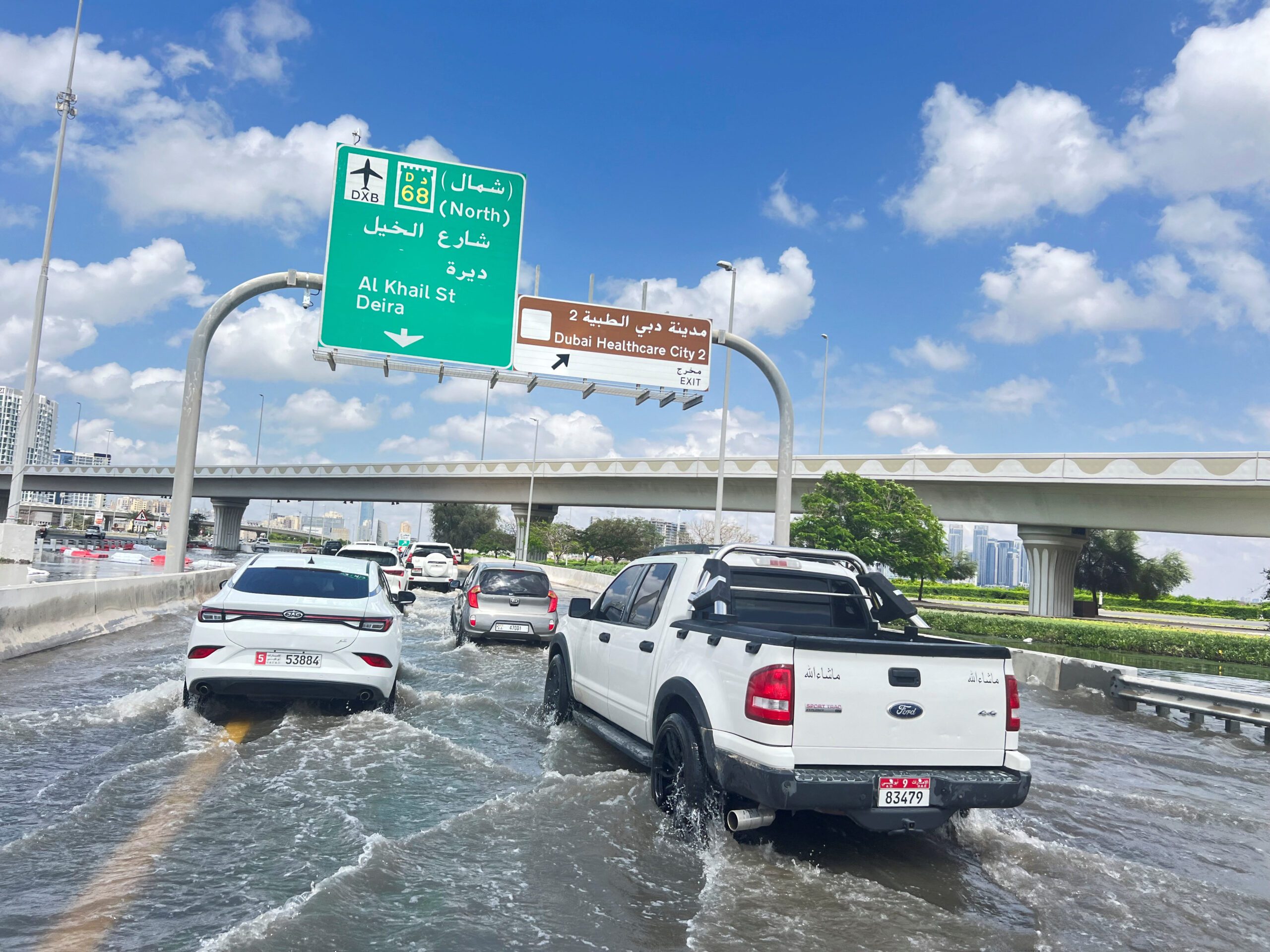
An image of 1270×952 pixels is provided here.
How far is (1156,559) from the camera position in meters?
65.9

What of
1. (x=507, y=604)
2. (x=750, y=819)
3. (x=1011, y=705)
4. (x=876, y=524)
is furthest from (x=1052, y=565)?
(x=750, y=819)

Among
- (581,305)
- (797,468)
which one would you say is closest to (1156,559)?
(797,468)

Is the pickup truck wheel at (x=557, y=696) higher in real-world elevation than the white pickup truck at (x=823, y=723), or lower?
lower

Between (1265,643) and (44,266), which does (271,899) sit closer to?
(44,266)

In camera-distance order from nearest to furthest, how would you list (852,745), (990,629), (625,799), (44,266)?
(852,745) → (625,799) → (44,266) → (990,629)

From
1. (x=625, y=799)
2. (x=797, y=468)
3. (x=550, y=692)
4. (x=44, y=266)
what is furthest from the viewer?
(x=797, y=468)

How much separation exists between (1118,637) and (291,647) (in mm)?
24072

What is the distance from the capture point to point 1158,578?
64.8 m

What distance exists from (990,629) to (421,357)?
58.8ft

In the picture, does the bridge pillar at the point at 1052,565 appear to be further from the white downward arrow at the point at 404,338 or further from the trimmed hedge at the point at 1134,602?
the white downward arrow at the point at 404,338

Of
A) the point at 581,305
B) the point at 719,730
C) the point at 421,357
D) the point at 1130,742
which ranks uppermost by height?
the point at 581,305

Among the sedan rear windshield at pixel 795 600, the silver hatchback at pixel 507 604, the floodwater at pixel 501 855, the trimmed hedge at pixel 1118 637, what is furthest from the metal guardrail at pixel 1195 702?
the trimmed hedge at pixel 1118 637

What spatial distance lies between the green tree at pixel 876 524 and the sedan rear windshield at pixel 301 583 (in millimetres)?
33039

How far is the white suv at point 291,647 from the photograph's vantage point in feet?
25.8
